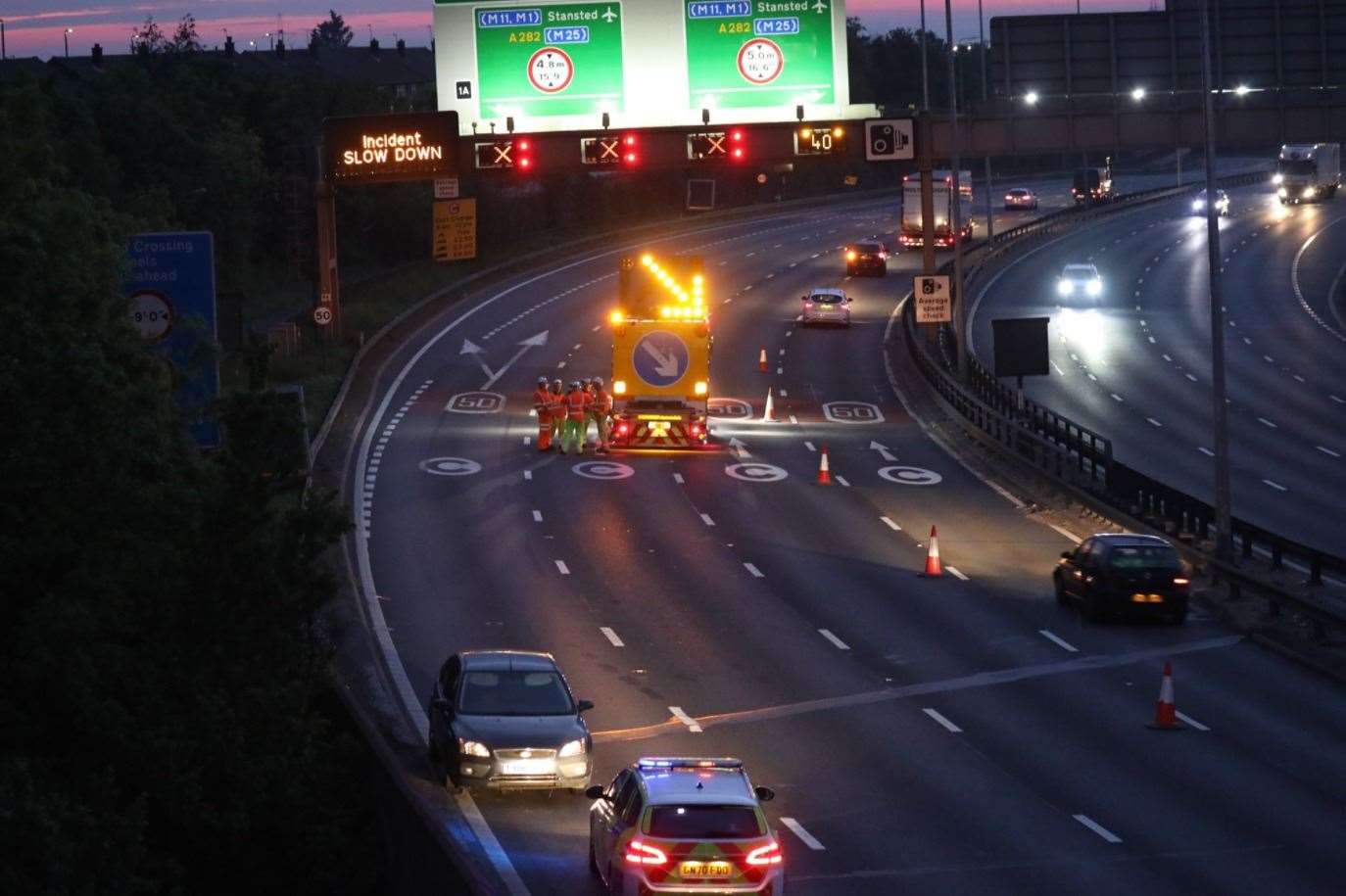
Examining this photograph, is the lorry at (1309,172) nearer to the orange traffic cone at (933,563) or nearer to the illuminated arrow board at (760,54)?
the illuminated arrow board at (760,54)

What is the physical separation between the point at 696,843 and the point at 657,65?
36.0 metres

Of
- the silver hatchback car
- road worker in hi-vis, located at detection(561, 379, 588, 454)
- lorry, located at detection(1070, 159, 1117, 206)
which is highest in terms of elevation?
lorry, located at detection(1070, 159, 1117, 206)

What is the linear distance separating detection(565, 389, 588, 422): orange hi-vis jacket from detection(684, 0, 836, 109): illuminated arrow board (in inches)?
305

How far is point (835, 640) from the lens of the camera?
111 feet

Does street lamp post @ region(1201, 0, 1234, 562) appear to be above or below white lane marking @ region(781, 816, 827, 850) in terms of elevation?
above

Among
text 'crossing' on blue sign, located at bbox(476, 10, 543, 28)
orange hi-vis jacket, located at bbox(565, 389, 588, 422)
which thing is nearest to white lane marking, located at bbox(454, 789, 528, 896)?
orange hi-vis jacket, located at bbox(565, 389, 588, 422)

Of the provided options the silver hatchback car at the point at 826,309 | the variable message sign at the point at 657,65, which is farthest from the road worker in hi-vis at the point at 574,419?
Answer: the silver hatchback car at the point at 826,309

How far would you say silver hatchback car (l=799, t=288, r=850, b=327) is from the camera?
247ft

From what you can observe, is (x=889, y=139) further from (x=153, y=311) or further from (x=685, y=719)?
(x=153, y=311)

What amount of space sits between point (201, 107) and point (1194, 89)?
7548 centimetres

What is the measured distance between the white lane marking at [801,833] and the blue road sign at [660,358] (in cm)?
2853

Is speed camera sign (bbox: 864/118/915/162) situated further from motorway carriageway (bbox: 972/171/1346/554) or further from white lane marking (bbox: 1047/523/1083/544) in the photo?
white lane marking (bbox: 1047/523/1083/544)

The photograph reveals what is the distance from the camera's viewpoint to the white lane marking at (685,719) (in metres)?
27.7

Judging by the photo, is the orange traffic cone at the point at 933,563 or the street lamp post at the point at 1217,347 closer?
the street lamp post at the point at 1217,347
